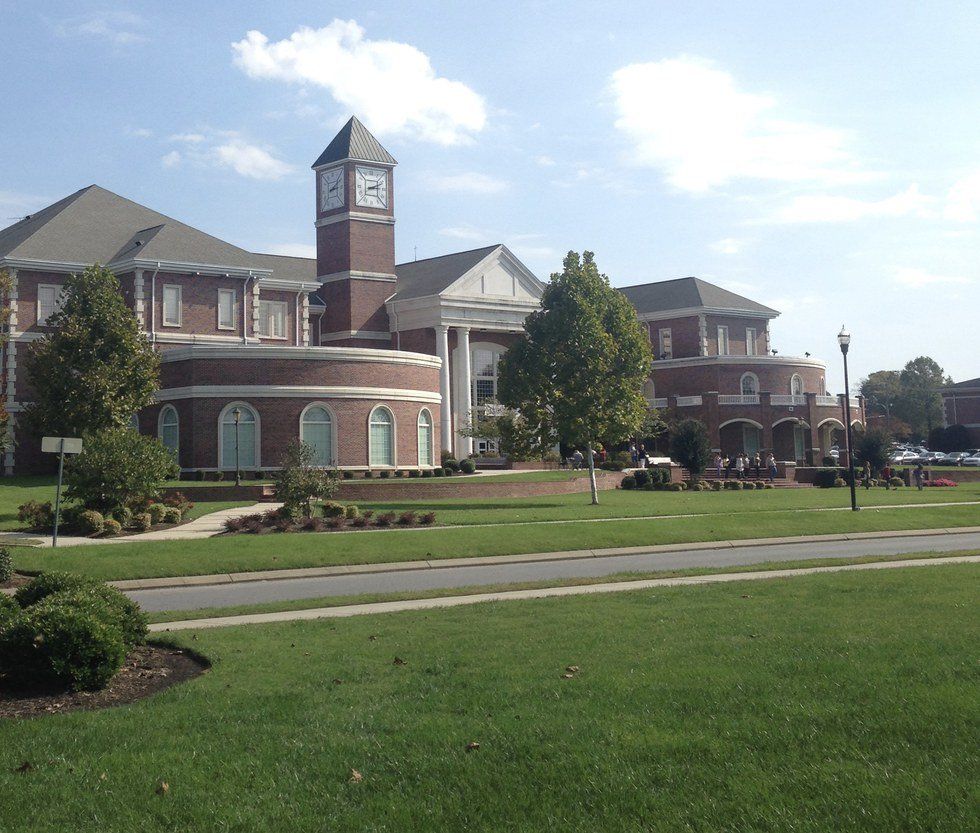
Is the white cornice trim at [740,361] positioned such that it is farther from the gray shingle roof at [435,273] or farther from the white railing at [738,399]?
the gray shingle roof at [435,273]

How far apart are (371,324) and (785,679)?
5861cm

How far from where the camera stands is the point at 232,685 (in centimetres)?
868

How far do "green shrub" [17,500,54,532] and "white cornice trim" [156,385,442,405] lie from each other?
45.4 ft

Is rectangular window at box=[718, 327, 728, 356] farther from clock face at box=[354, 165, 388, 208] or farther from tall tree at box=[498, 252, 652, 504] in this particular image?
tall tree at box=[498, 252, 652, 504]

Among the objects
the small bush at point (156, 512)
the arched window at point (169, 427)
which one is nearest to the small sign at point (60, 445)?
the small bush at point (156, 512)

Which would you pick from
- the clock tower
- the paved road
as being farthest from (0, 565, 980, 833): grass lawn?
the clock tower

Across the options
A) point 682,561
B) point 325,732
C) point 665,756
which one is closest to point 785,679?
point 665,756

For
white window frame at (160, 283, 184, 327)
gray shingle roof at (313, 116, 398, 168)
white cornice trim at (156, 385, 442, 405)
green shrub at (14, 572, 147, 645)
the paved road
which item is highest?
gray shingle roof at (313, 116, 398, 168)

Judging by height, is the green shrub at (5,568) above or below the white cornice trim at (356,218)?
below

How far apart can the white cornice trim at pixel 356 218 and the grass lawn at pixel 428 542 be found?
128 ft

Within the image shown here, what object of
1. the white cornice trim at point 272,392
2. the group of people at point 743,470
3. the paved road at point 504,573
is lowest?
the paved road at point 504,573

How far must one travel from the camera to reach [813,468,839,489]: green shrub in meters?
54.0

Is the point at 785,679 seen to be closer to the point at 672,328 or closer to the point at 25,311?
the point at 25,311

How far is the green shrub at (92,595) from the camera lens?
9.95 meters
